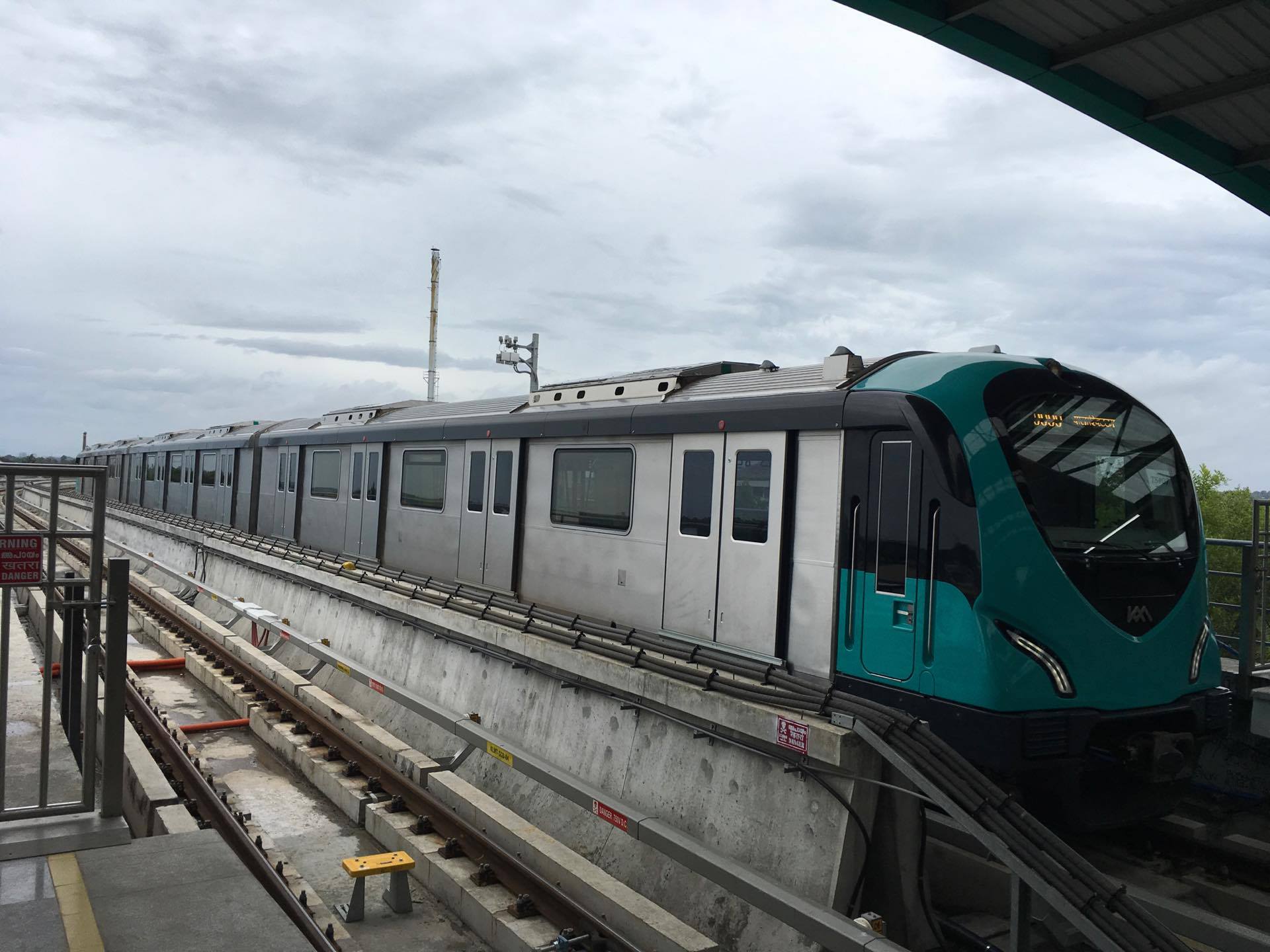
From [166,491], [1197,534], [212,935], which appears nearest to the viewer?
[212,935]

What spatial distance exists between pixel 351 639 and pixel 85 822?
9727 mm

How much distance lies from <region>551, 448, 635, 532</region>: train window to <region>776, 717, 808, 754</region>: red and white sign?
10.8 feet

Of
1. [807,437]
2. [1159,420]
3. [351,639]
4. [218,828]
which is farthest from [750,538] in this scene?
[351,639]

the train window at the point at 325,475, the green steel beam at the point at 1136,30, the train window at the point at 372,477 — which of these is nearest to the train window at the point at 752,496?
the green steel beam at the point at 1136,30

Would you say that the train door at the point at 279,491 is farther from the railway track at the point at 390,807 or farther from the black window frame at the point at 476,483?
the black window frame at the point at 476,483

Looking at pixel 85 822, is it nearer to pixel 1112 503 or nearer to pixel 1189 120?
pixel 1112 503

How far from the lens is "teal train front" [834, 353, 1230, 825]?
6215mm

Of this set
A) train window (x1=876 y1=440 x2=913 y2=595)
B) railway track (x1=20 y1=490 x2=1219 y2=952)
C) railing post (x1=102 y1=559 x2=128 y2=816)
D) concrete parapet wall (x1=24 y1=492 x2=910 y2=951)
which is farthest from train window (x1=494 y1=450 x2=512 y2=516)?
railing post (x1=102 y1=559 x2=128 y2=816)

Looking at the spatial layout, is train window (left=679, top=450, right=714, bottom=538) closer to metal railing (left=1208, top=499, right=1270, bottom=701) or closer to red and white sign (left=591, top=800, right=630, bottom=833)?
red and white sign (left=591, top=800, right=630, bottom=833)

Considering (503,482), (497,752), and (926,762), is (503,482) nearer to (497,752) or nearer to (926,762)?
(497,752)

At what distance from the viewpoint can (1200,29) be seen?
7344 mm

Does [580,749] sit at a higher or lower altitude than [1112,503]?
lower

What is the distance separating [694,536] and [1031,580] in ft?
10.4

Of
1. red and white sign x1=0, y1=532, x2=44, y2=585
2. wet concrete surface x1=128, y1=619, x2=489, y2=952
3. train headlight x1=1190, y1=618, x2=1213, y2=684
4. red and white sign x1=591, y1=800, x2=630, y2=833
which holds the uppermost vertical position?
red and white sign x1=0, y1=532, x2=44, y2=585
